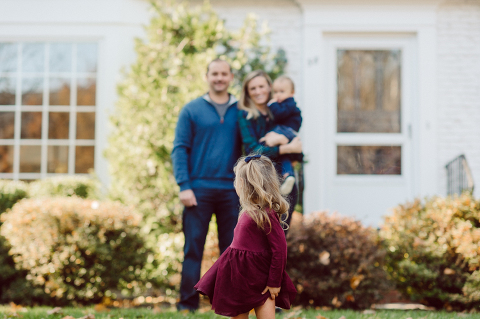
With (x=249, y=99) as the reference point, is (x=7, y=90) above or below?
above

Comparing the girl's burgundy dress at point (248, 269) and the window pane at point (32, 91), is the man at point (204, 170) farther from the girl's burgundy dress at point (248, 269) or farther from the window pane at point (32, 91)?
the window pane at point (32, 91)

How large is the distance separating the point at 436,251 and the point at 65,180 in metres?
4.28

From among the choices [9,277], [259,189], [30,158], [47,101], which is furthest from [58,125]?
[259,189]

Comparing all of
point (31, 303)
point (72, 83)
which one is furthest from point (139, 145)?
point (31, 303)

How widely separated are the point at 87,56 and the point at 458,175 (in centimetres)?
507

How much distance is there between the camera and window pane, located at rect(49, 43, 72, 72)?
6.09 meters

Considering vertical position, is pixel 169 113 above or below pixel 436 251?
above

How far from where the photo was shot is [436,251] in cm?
422

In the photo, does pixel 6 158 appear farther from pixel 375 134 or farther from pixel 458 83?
pixel 458 83

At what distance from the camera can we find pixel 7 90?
6117 mm

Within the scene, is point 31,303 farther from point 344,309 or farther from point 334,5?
point 334,5

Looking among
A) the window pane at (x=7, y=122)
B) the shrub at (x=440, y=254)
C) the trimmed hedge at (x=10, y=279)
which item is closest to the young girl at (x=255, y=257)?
the shrub at (x=440, y=254)

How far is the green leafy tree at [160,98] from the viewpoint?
5.20 metres

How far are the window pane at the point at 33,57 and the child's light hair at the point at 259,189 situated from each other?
15.3 feet
